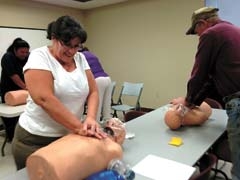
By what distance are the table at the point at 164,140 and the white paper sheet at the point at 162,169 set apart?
38 mm

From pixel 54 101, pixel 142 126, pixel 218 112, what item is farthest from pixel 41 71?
pixel 218 112

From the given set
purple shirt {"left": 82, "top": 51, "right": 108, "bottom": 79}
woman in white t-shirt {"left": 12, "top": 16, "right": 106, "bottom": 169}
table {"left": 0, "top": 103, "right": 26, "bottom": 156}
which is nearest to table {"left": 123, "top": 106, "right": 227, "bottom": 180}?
woman in white t-shirt {"left": 12, "top": 16, "right": 106, "bottom": 169}

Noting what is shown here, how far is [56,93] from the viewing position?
121 cm

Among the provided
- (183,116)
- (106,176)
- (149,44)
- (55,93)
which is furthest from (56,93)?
(149,44)

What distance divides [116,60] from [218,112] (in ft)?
12.2

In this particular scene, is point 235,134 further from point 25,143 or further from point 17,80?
point 17,80

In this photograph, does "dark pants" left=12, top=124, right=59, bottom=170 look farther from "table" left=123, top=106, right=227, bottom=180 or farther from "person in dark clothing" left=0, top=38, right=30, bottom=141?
"person in dark clothing" left=0, top=38, right=30, bottom=141

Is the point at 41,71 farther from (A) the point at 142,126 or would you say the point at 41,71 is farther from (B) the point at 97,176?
(A) the point at 142,126

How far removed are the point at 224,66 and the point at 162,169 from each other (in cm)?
88

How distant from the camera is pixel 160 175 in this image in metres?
1.18

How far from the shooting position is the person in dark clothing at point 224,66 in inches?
60.1

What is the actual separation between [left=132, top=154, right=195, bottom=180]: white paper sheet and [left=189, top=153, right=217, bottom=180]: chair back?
45 millimetres

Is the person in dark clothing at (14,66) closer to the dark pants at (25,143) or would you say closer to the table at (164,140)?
the table at (164,140)

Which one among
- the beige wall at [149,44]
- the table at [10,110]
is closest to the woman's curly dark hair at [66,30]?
the table at [10,110]
